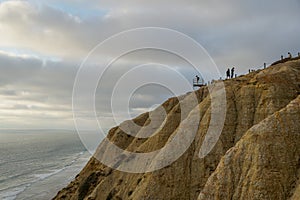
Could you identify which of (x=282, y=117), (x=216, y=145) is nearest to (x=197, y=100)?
(x=216, y=145)

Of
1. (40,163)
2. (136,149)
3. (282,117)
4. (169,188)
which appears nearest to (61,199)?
(136,149)

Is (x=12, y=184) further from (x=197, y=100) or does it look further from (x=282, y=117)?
(x=282, y=117)

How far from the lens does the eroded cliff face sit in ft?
85.9

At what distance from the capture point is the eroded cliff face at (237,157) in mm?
26172

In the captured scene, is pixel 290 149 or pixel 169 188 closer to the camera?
pixel 290 149

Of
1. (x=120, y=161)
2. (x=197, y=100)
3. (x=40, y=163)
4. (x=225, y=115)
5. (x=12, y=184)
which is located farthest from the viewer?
(x=40, y=163)

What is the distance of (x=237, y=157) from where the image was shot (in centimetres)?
2792

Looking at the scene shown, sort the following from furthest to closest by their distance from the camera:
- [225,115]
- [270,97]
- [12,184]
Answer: [12,184], [225,115], [270,97]

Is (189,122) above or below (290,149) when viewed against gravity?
above

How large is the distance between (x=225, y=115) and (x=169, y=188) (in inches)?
389

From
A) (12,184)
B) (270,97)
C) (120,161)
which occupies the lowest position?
(12,184)

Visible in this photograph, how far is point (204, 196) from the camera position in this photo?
90.3 ft

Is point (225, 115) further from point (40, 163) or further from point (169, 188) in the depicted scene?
point (40, 163)

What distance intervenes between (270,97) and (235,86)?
6161 mm
